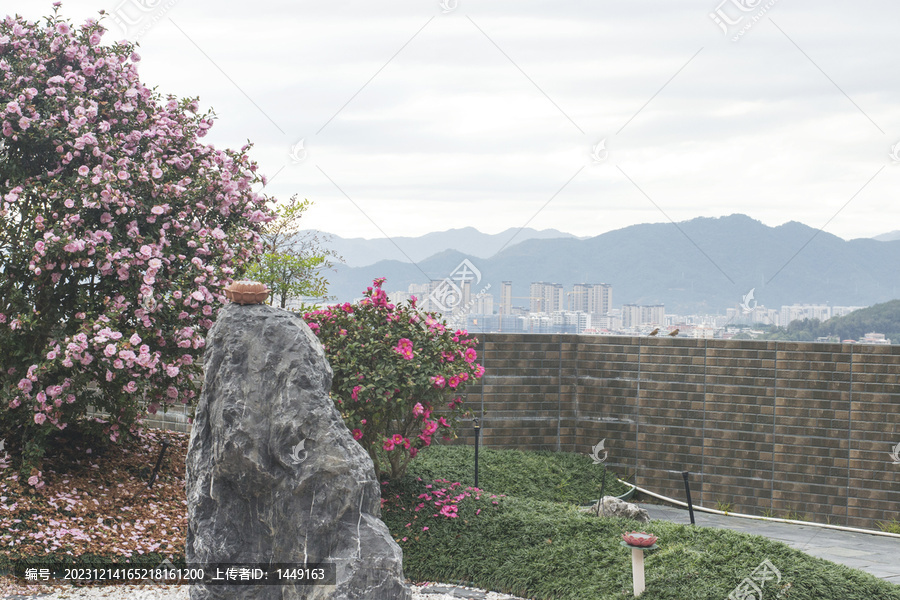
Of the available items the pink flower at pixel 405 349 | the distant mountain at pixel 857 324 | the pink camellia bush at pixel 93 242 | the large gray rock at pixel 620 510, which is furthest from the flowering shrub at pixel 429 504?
the distant mountain at pixel 857 324

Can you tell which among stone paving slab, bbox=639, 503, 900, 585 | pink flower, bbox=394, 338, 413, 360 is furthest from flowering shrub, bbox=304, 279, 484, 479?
stone paving slab, bbox=639, 503, 900, 585

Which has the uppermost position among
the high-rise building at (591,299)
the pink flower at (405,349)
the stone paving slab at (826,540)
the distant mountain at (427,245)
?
the distant mountain at (427,245)

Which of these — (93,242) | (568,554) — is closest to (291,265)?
(93,242)

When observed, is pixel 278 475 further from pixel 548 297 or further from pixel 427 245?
pixel 427 245

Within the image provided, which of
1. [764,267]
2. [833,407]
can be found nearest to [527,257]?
[764,267]

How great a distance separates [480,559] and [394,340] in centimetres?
194

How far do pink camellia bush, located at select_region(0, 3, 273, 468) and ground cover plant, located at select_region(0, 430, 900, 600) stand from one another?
A: 456mm

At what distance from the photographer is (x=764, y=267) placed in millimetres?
23359

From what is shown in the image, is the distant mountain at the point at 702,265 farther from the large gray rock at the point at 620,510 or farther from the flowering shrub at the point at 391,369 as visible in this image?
the large gray rock at the point at 620,510

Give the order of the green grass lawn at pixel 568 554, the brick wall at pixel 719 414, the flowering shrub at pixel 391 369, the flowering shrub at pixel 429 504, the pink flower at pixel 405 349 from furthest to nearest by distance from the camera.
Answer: the brick wall at pixel 719 414
the pink flower at pixel 405 349
the flowering shrub at pixel 391 369
the flowering shrub at pixel 429 504
the green grass lawn at pixel 568 554

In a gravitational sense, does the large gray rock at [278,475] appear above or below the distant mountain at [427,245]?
below

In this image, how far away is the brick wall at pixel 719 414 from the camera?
755 cm

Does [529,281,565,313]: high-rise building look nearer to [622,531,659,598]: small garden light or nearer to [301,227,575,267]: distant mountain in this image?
[301,227,575,267]: distant mountain

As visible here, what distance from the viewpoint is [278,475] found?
344 cm
